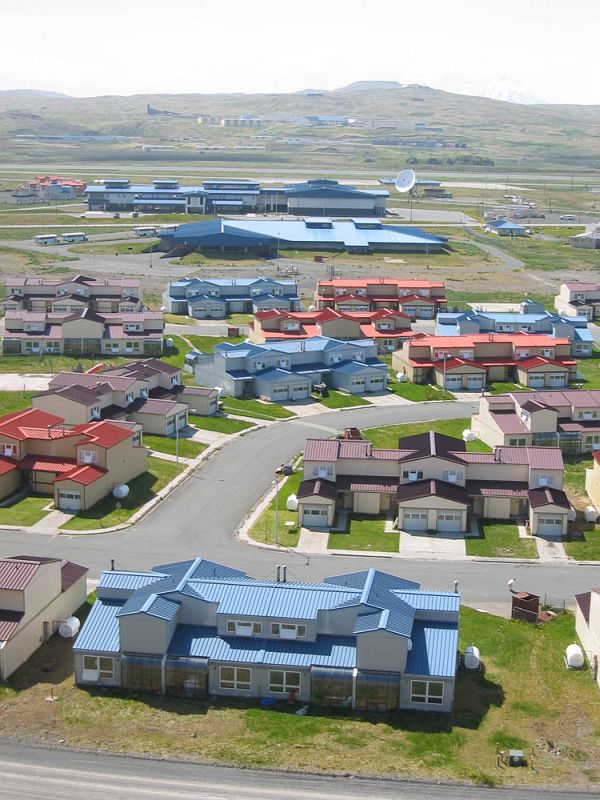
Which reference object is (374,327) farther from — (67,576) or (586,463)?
(67,576)

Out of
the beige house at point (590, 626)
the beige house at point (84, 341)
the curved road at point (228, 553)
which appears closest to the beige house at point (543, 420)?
the curved road at point (228, 553)

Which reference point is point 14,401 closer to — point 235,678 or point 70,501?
point 70,501

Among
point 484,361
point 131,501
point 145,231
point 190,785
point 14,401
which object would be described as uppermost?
point 190,785

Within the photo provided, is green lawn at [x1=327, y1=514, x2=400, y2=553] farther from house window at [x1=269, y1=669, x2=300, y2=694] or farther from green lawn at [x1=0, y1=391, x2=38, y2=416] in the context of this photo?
green lawn at [x1=0, y1=391, x2=38, y2=416]

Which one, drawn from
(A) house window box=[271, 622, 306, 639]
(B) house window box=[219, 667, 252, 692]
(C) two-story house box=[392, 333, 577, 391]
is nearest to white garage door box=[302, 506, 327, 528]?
(A) house window box=[271, 622, 306, 639]

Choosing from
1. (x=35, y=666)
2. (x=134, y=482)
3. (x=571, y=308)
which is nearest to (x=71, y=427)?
(x=134, y=482)

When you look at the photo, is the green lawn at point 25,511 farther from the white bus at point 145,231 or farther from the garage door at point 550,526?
the white bus at point 145,231

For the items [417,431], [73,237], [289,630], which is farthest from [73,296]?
[289,630]
